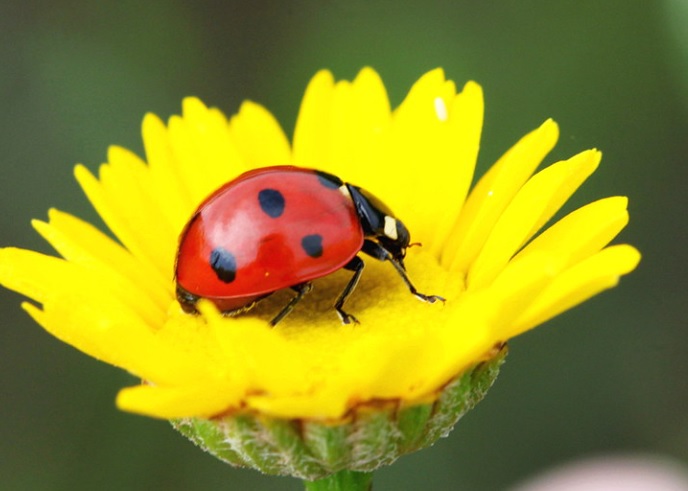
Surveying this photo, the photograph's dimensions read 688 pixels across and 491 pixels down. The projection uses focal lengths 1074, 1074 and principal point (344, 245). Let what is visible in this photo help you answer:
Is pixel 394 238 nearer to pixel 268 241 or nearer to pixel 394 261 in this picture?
pixel 394 261

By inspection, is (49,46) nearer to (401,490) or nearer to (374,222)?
(401,490)

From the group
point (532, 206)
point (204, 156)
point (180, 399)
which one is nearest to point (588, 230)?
point (532, 206)

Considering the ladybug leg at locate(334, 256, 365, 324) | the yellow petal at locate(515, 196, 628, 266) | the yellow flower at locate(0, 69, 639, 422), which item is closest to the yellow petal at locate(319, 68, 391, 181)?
the yellow flower at locate(0, 69, 639, 422)

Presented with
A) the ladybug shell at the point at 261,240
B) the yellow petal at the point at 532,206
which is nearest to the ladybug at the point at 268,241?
the ladybug shell at the point at 261,240

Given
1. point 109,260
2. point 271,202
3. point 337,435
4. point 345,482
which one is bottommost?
point 345,482

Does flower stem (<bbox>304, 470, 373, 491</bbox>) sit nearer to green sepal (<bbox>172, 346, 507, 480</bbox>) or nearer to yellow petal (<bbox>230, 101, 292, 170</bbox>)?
green sepal (<bbox>172, 346, 507, 480</bbox>)

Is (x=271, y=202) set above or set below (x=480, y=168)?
above
